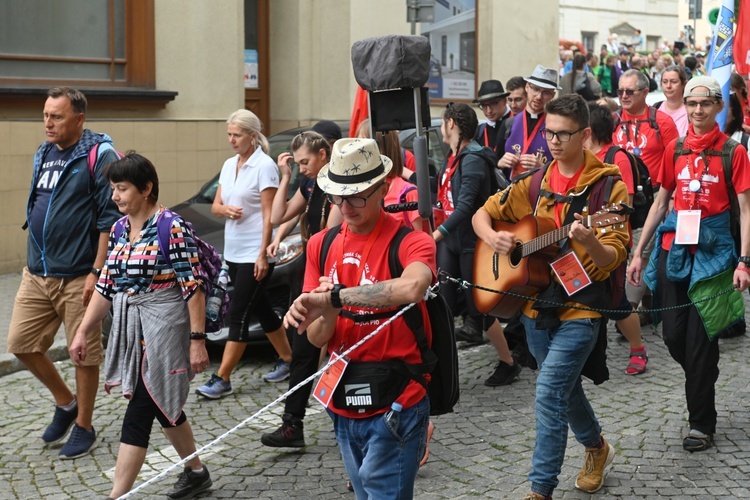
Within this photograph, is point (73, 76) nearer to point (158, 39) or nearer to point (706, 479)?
point (158, 39)

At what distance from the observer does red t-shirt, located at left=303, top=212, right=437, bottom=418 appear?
4.11m

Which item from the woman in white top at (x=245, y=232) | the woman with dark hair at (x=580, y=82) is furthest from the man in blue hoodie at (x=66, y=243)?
the woman with dark hair at (x=580, y=82)

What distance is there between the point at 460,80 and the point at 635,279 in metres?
12.9

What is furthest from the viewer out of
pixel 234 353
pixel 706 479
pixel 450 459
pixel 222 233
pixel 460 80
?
pixel 460 80

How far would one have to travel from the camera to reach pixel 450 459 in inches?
241

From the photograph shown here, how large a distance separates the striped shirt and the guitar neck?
1.56 m

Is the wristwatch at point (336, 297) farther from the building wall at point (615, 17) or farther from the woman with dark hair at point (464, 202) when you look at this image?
the building wall at point (615, 17)

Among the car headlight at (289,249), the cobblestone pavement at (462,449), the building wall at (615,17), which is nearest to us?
the cobblestone pavement at (462,449)

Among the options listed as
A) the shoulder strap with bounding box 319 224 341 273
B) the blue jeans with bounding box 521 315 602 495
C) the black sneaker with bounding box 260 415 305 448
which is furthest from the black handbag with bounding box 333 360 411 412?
the black sneaker with bounding box 260 415 305 448

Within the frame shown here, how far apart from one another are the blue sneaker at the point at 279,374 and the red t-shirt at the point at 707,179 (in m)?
2.82

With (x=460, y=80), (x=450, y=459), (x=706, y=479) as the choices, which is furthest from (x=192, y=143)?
(x=706, y=479)

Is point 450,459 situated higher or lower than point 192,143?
lower

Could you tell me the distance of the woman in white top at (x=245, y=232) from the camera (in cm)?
742

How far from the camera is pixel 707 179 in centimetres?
615
